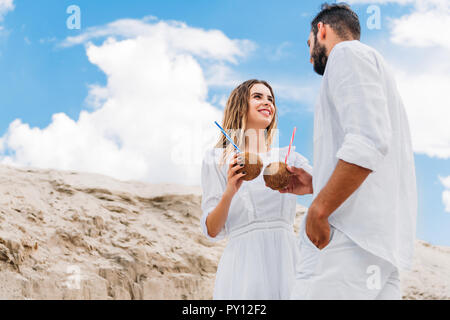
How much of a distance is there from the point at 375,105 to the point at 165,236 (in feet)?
13.3

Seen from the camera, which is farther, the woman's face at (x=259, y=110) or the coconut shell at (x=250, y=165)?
the woman's face at (x=259, y=110)

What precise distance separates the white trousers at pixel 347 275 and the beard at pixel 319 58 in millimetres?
703

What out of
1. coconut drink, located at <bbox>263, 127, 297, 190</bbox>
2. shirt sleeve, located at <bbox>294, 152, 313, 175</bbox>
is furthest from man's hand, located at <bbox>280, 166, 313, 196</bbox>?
shirt sleeve, located at <bbox>294, 152, 313, 175</bbox>

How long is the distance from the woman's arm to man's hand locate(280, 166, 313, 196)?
0.24 meters

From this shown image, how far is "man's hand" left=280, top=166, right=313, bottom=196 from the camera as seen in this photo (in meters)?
2.33

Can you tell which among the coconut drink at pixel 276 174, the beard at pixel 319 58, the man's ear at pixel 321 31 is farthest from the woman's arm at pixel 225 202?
the man's ear at pixel 321 31

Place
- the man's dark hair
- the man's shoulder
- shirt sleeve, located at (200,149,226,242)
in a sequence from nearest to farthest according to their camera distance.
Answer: the man's shoulder
the man's dark hair
shirt sleeve, located at (200,149,226,242)

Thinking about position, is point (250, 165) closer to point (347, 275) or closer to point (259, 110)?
point (259, 110)

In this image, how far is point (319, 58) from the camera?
2.04 metres

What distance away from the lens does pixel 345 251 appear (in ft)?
5.52

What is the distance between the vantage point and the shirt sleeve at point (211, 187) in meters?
2.69

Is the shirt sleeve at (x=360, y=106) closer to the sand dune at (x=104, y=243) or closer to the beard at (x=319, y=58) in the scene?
the beard at (x=319, y=58)

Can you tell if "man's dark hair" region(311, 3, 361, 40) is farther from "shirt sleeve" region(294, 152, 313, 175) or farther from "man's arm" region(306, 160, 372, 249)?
"shirt sleeve" region(294, 152, 313, 175)
